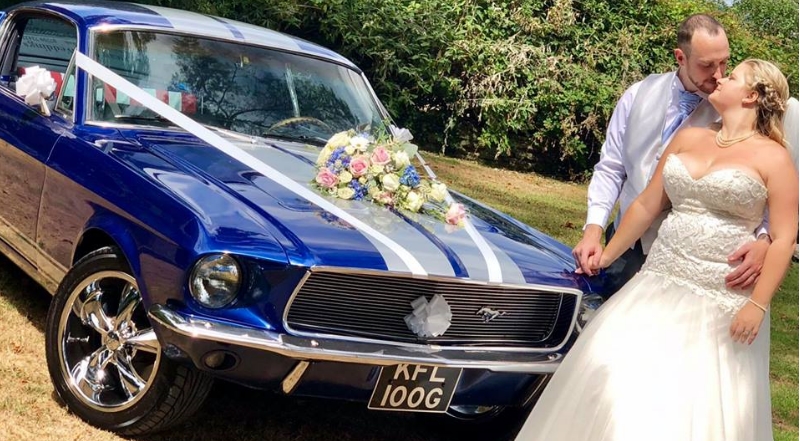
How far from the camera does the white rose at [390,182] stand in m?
4.15

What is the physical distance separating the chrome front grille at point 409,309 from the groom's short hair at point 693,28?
108cm

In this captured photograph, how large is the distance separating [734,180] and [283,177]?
1751 millimetres

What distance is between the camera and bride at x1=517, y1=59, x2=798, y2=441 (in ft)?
11.4

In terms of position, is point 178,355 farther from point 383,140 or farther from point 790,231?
point 790,231

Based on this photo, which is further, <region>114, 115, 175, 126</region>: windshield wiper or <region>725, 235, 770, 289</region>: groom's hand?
<region>114, 115, 175, 126</region>: windshield wiper

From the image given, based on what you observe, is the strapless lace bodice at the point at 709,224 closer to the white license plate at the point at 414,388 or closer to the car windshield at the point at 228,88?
the white license plate at the point at 414,388

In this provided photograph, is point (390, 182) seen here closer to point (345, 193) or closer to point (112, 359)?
point (345, 193)

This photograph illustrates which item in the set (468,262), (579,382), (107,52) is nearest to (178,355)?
(468,262)

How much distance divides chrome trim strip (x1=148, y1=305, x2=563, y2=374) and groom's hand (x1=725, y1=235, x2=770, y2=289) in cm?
92

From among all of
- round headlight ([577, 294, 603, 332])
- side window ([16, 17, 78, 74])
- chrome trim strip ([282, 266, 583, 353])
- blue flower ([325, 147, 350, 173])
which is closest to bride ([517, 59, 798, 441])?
chrome trim strip ([282, 266, 583, 353])

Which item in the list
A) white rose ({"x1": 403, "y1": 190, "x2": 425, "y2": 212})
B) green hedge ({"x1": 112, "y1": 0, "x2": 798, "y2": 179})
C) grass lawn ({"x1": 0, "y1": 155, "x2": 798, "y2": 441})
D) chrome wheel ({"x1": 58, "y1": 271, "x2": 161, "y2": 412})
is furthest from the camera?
green hedge ({"x1": 112, "y1": 0, "x2": 798, "y2": 179})

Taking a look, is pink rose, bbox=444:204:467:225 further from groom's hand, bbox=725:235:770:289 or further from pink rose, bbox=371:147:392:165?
groom's hand, bbox=725:235:770:289

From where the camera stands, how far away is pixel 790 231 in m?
3.46

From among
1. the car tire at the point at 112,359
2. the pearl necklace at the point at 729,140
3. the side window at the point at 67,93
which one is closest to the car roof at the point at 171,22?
the side window at the point at 67,93
